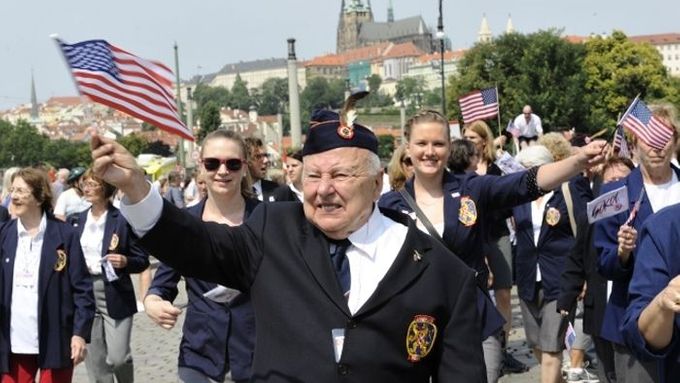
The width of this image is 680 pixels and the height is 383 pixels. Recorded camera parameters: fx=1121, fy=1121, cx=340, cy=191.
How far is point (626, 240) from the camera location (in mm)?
5738

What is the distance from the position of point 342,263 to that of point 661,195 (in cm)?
279

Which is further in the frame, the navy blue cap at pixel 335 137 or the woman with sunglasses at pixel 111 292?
the woman with sunglasses at pixel 111 292

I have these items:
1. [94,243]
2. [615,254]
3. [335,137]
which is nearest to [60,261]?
[94,243]

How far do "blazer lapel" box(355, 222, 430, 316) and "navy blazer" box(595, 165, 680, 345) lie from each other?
90.8 inches

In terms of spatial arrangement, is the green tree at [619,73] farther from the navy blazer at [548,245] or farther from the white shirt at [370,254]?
the white shirt at [370,254]

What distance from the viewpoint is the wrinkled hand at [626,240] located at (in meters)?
5.72

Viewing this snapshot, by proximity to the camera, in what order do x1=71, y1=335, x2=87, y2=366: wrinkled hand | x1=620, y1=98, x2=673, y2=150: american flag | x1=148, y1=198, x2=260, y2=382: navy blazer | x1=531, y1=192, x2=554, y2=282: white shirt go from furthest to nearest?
x1=531, y1=192, x2=554, y2=282: white shirt < x1=71, y1=335, x2=87, y2=366: wrinkled hand < x1=620, y1=98, x2=673, y2=150: american flag < x1=148, y1=198, x2=260, y2=382: navy blazer

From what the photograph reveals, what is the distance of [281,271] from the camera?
3775 mm

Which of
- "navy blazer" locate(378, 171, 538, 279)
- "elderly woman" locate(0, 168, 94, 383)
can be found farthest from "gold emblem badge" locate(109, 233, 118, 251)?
"navy blazer" locate(378, 171, 538, 279)

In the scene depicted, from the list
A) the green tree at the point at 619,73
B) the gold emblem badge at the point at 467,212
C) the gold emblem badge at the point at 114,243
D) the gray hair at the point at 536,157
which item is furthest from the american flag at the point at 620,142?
the green tree at the point at 619,73

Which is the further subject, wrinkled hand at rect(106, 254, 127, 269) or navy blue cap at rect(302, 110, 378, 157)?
wrinkled hand at rect(106, 254, 127, 269)

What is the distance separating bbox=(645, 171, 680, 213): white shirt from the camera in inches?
235

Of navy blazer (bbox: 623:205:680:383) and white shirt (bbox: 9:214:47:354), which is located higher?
navy blazer (bbox: 623:205:680:383)

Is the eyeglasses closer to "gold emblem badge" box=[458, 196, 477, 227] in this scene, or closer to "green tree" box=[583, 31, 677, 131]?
"gold emblem badge" box=[458, 196, 477, 227]
